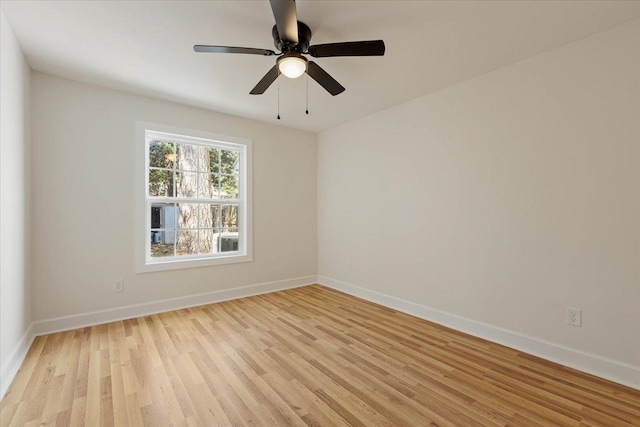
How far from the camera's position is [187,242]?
12.5 ft

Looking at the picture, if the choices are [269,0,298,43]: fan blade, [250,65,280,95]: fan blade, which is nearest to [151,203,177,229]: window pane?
[250,65,280,95]: fan blade

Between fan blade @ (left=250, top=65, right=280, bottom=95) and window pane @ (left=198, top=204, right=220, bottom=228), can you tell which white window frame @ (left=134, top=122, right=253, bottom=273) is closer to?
window pane @ (left=198, top=204, right=220, bottom=228)

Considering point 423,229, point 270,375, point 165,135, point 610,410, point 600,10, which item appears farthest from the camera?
point 165,135

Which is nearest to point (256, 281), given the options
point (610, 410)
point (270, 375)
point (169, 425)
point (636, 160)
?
point (270, 375)

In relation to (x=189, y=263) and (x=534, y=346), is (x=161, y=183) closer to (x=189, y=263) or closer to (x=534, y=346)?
(x=189, y=263)

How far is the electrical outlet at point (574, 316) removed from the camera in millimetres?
2266

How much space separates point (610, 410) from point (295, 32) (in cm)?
301

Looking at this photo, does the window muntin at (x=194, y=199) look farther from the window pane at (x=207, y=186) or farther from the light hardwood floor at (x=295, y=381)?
the light hardwood floor at (x=295, y=381)

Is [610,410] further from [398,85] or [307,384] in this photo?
[398,85]

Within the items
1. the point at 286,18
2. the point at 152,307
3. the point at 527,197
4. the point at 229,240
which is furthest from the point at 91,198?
the point at 527,197

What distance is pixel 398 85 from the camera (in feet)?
10.1

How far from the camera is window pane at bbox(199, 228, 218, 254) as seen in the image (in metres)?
3.95

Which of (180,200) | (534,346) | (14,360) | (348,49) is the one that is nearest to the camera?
(348,49)

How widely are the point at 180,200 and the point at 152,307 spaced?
4.33 ft
